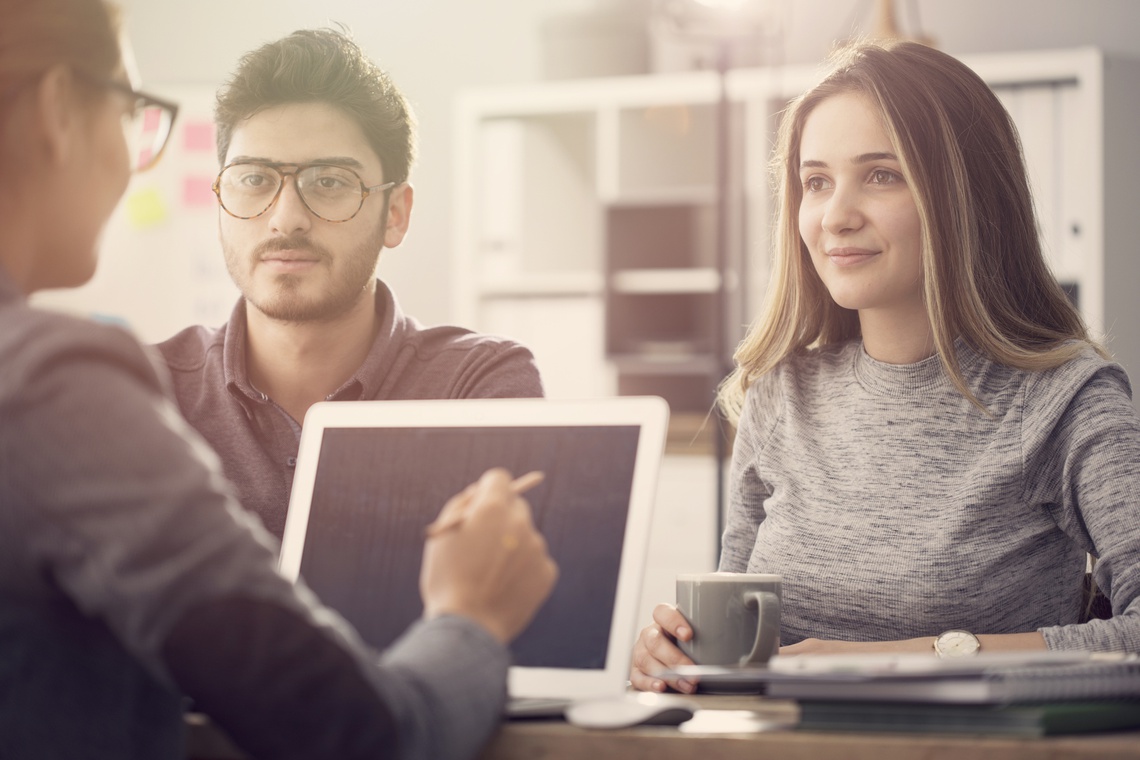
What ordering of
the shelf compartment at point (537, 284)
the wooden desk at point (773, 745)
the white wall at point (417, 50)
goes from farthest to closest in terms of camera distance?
1. the white wall at point (417, 50)
2. the shelf compartment at point (537, 284)
3. the wooden desk at point (773, 745)

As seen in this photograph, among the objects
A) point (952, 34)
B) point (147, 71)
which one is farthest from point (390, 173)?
point (147, 71)

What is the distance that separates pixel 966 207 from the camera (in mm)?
1383

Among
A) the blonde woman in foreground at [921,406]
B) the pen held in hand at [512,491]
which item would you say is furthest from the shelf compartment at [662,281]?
the pen held in hand at [512,491]

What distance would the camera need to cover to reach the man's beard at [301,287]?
141cm

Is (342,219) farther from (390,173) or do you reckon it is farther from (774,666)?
(774,666)

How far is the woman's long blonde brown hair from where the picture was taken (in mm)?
1374

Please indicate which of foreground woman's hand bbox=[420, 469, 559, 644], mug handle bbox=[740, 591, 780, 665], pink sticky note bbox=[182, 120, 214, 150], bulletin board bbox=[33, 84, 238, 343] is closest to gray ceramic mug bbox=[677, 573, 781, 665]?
mug handle bbox=[740, 591, 780, 665]

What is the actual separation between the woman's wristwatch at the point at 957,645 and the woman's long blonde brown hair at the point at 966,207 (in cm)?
31

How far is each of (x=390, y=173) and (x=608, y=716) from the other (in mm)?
919

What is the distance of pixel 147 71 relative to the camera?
15.8 ft

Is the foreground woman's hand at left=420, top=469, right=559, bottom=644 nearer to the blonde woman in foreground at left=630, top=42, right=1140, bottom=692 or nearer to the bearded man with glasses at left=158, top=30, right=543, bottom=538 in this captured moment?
the blonde woman in foreground at left=630, top=42, right=1140, bottom=692

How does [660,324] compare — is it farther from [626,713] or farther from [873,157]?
[626,713]

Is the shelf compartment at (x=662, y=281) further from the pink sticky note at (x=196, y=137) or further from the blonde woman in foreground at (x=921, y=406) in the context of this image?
the blonde woman in foreground at (x=921, y=406)

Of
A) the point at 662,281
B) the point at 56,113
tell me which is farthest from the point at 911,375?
the point at 662,281
